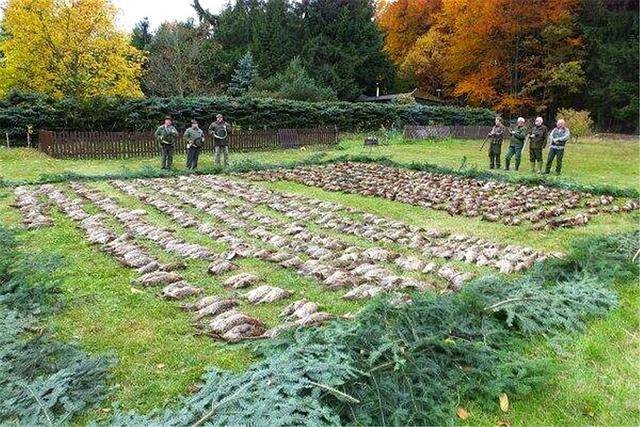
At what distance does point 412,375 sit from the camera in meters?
3.25

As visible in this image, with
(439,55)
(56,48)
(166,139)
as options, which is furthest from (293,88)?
(166,139)

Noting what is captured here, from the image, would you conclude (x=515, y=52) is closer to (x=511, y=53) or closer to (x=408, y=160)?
(x=511, y=53)

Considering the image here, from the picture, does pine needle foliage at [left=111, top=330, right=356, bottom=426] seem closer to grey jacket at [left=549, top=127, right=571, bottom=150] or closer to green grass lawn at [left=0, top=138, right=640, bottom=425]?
green grass lawn at [left=0, top=138, right=640, bottom=425]

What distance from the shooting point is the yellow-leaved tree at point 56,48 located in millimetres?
26156

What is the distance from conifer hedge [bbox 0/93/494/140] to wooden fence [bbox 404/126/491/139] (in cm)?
182

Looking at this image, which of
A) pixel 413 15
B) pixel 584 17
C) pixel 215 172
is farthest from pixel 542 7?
pixel 215 172

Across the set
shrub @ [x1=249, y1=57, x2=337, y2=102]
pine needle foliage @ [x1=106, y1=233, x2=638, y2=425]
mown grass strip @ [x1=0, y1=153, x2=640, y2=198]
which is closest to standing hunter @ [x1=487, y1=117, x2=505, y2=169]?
mown grass strip @ [x1=0, y1=153, x2=640, y2=198]

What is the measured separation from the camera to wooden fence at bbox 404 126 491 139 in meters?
28.3

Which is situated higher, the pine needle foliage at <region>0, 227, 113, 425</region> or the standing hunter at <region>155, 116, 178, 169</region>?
the standing hunter at <region>155, 116, 178, 169</region>

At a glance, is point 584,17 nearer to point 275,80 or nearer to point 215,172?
point 275,80

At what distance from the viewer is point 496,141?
15.5 metres

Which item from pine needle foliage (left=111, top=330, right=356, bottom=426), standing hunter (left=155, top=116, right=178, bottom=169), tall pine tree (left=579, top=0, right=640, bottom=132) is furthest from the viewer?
tall pine tree (left=579, top=0, right=640, bottom=132)

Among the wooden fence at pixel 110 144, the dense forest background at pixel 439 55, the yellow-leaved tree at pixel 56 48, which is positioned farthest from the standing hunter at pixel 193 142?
the dense forest background at pixel 439 55

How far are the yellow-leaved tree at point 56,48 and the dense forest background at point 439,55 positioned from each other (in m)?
5.34
